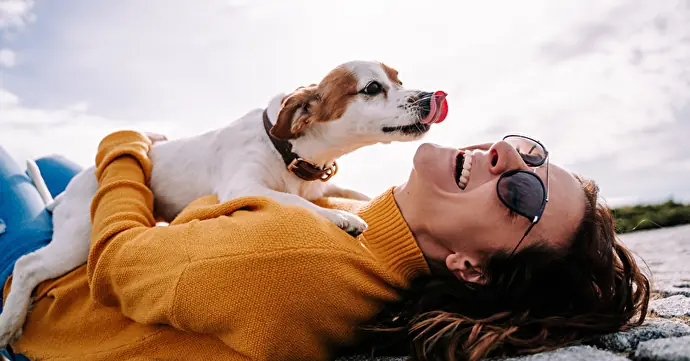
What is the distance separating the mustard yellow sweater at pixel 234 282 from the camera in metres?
1.47

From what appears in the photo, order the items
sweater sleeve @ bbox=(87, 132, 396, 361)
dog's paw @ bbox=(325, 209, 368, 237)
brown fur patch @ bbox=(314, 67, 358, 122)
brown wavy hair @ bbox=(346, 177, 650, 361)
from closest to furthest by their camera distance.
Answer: sweater sleeve @ bbox=(87, 132, 396, 361)
brown wavy hair @ bbox=(346, 177, 650, 361)
dog's paw @ bbox=(325, 209, 368, 237)
brown fur patch @ bbox=(314, 67, 358, 122)

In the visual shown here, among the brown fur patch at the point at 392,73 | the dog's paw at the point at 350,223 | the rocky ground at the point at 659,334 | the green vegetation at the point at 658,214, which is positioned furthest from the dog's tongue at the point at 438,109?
the green vegetation at the point at 658,214

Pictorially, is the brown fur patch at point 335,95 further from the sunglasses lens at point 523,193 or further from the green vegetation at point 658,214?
the green vegetation at point 658,214

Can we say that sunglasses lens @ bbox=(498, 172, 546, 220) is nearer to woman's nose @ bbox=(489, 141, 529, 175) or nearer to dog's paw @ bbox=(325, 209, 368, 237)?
woman's nose @ bbox=(489, 141, 529, 175)

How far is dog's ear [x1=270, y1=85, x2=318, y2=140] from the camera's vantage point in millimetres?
2486

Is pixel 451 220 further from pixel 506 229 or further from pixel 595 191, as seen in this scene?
pixel 595 191

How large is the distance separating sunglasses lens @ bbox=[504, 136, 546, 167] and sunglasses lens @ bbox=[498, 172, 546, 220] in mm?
151

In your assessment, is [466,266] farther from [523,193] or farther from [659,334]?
[659,334]

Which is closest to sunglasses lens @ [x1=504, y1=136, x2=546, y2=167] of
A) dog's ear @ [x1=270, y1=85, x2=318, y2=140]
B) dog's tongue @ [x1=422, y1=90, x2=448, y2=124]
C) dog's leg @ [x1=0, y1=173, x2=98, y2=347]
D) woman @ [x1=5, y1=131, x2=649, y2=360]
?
woman @ [x1=5, y1=131, x2=649, y2=360]

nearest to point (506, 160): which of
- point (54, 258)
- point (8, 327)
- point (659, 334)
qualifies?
point (659, 334)

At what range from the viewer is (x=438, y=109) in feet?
8.11

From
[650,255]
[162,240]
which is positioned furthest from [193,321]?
[650,255]

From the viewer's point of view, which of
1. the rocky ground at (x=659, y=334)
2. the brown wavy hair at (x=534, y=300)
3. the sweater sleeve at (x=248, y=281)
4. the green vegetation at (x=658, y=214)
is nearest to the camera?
the rocky ground at (x=659, y=334)

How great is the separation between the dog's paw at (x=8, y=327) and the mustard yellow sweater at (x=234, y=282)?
0.28 metres
